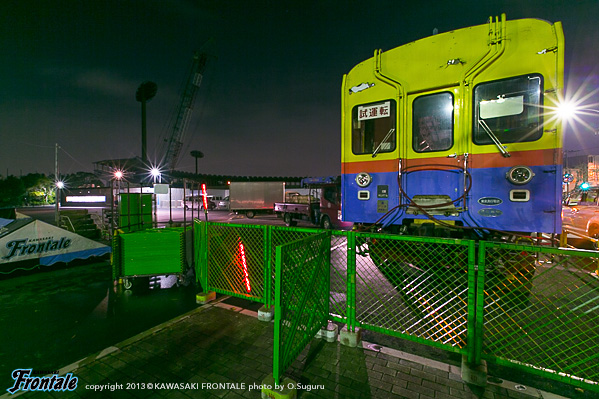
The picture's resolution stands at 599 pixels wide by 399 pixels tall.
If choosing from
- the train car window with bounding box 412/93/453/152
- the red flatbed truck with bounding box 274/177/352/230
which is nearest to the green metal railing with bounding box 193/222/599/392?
the train car window with bounding box 412/93/453/152

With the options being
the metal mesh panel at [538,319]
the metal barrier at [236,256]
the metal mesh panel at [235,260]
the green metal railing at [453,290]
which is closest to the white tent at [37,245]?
the green metal railing at [453,290]

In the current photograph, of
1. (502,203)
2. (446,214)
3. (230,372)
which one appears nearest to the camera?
(230,372)

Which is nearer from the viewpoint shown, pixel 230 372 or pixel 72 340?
pixel 230 372

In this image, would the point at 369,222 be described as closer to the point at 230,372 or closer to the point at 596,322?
the point at 230,372

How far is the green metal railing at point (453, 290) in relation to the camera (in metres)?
2.95

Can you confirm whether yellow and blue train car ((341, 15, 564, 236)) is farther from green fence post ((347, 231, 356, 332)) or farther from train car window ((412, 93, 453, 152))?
green fence post ((347, 231, 356, 332))

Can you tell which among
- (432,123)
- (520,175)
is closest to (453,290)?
(520,175)

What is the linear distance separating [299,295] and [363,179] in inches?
102

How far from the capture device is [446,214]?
14.0ft

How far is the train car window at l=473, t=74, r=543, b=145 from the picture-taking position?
3.77 m

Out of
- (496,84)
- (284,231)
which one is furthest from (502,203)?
(284,231)

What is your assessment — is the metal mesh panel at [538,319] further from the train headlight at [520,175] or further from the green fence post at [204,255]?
the green fence post at [204,255]

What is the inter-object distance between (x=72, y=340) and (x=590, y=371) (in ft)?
22.9

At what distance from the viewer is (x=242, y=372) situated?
3164 mm
